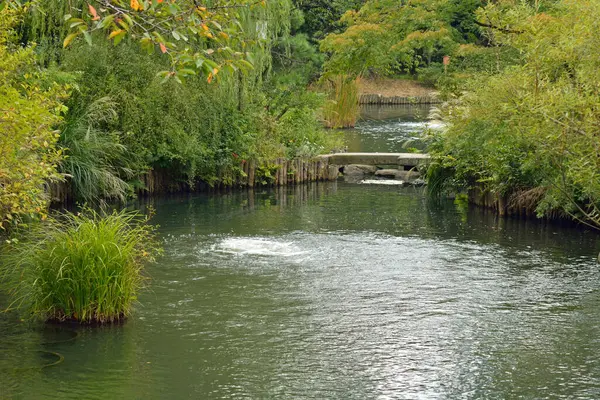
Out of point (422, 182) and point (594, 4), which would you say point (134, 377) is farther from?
point (422, 182)

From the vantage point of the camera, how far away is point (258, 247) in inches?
589

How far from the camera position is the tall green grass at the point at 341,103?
3572 cm

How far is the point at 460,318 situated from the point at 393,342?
1.30 meters

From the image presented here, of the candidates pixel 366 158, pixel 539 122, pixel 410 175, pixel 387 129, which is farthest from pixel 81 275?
pixel 387 129

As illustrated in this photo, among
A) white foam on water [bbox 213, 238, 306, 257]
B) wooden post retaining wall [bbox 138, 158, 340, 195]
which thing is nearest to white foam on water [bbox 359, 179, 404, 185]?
wooden post retaining wall [bbox 138, 158, 340, 195]

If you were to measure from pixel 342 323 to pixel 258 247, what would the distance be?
4556 millimetres

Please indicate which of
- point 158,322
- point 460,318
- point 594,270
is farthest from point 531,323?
point 158,322

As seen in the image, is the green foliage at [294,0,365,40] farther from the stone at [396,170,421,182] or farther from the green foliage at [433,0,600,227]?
the green foliage at [433,0,600,227]

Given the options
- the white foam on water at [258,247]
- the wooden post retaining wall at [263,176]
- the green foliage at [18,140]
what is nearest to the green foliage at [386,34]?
the wooden post retaining wall at [263,176]

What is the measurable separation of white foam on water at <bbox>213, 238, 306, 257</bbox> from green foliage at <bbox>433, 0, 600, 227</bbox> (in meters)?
4.07

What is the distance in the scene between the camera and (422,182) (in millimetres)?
23500

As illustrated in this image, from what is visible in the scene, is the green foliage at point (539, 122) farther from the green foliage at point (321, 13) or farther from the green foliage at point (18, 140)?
the green foliage at point (321, 13)

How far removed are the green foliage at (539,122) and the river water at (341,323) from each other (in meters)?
1.08

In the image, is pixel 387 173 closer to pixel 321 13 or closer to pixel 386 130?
pixel 386 130
